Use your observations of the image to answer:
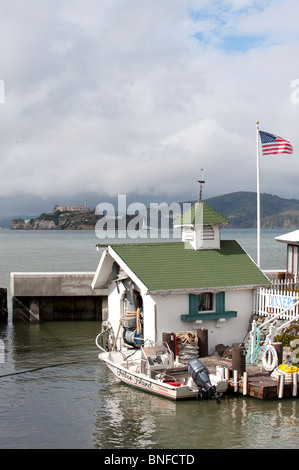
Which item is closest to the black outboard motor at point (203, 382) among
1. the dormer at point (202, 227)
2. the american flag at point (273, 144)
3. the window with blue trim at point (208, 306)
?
the window with blue trim at point (208, 306)

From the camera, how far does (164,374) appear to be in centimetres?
1872

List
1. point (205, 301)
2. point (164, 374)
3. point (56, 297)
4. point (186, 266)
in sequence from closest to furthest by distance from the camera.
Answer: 1. point (164, 374)
2. point (205, 301)
3. point (186, 266)
4. point (56, 297)

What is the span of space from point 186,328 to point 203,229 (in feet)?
14.9

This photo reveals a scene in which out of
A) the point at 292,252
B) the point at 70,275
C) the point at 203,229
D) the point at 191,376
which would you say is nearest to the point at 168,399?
the point at 191,376

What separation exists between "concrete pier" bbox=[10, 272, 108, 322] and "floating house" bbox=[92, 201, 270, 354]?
8732 millimetres

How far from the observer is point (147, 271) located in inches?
874

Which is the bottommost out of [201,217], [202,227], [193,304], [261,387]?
[261,387]

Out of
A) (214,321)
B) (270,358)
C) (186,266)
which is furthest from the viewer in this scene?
(186,266)

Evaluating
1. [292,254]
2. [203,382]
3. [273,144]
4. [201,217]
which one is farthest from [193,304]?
[273,144]

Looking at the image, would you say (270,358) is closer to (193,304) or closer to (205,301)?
(193,304)

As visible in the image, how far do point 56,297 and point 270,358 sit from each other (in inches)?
719

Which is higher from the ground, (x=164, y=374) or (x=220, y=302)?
(x=220, y=302)

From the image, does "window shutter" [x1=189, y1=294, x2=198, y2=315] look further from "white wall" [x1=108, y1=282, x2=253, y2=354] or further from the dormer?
the dormer

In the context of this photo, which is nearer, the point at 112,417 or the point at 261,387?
the point at 112,417
